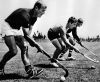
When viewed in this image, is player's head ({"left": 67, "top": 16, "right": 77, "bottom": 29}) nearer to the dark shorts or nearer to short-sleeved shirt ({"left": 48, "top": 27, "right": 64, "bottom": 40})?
short-sleeved shirt ({"left": 48, "top": 27, "right": 64, "bottom": 40})

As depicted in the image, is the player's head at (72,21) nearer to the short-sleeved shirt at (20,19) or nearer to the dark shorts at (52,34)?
the dark shorts at (52,34)

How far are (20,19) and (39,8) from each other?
606 millimetres

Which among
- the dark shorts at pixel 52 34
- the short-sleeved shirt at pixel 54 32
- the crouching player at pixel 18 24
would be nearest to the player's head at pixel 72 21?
the short-sleeved shirt at pixel 54 32

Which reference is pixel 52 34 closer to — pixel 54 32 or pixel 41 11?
pixel 54 32

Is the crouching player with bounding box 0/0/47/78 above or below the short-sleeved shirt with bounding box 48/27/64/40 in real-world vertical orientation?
above

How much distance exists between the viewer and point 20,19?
7.61m

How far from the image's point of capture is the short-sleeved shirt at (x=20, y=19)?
24.8ft

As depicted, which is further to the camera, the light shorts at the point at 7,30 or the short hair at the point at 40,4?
the light shorts at the point at 7,30

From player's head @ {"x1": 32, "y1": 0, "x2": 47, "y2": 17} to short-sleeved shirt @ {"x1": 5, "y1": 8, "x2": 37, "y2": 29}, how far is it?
217 millimetres

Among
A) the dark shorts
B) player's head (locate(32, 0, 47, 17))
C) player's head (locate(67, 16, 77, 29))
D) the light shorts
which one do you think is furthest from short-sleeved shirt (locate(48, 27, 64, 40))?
player's head (locate(32, 0, 47, 17))

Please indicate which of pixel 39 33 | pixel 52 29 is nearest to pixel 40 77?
pixel 52 29

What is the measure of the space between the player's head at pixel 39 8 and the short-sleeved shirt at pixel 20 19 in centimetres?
22

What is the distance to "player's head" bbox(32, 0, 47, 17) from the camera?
24.0ft

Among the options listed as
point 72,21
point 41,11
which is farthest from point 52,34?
point 41,11
